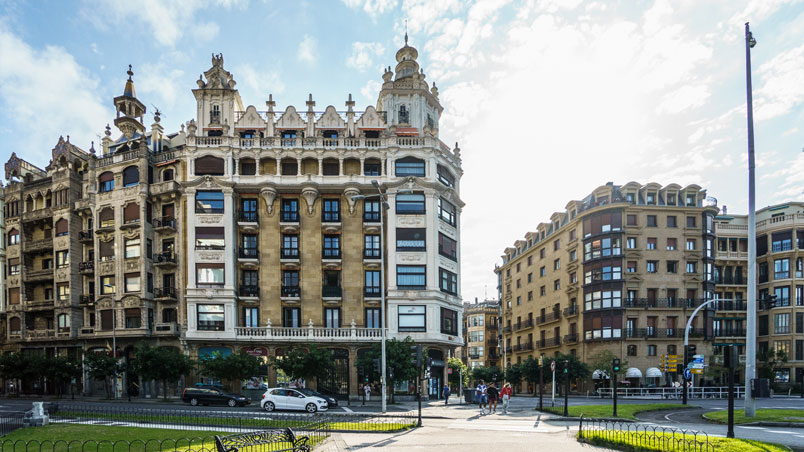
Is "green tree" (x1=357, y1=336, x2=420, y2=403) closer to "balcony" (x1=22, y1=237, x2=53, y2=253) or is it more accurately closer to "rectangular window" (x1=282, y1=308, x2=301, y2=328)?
"rectangular window" (x1=282, y1=308, x2=301, y2=328)

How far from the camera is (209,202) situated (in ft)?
139

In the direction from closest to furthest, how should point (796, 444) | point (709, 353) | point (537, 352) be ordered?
1. point (796, 444)
2. point (709, 353)
3. point (537, 352)

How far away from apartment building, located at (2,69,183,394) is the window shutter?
8 cm

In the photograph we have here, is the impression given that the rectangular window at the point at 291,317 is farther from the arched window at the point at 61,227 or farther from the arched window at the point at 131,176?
the arched window at the point at 61,227

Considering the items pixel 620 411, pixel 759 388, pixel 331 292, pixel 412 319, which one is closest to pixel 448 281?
pixel 412 319

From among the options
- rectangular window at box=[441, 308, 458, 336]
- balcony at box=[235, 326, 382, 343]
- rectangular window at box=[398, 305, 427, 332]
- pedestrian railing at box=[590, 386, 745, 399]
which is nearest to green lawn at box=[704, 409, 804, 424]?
rectangular window at box=[398, 305, 427, 332]

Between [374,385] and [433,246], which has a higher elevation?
[433,246]

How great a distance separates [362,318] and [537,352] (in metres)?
35.6

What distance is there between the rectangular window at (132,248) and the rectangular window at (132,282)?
61.3 inches

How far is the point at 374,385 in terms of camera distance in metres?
40.6

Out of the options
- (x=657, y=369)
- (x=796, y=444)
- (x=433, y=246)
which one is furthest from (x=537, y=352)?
(x=796, y=444)

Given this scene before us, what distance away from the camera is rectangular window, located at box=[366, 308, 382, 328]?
42.4m

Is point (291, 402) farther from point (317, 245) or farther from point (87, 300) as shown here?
point (87, 300)

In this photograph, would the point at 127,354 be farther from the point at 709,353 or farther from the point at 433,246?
the point at 709,353
